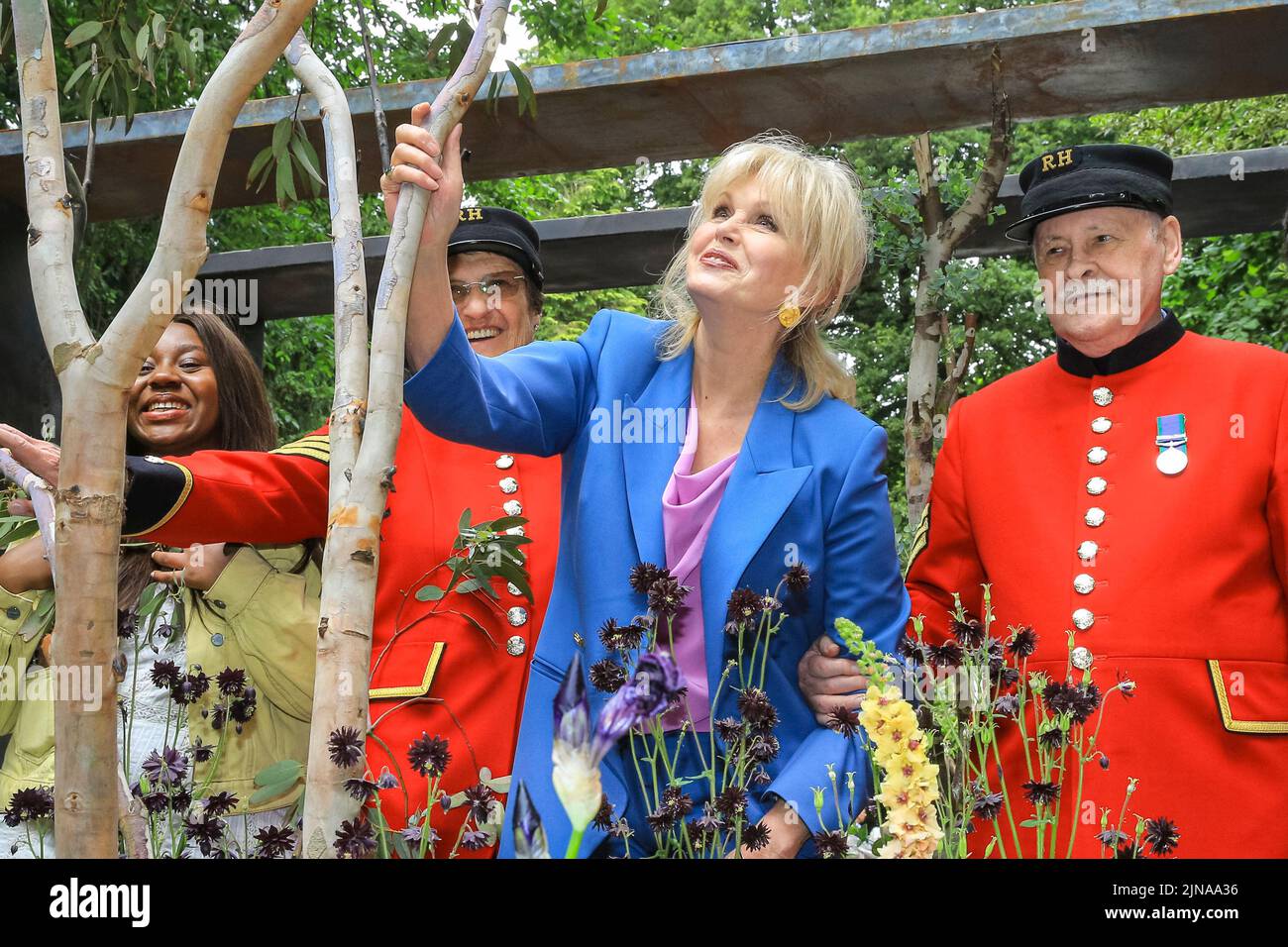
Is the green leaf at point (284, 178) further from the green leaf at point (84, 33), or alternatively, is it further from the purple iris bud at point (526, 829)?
the purple iris bud at point (526, 829)

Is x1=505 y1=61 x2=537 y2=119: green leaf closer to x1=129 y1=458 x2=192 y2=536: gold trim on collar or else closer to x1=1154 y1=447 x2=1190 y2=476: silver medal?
x1=129 y1=458 x2=192 y2=536: gold trim on collar

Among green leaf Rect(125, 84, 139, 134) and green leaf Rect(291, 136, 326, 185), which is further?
green leaf Rect(125, 84, 139, 134)

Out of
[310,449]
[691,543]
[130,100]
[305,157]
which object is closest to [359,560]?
[691,543]

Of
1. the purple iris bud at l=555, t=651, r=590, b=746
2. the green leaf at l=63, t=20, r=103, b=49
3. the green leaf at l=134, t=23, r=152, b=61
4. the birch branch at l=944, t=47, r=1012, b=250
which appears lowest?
the purple iris bud at l=555, t=651, r=590, b=746

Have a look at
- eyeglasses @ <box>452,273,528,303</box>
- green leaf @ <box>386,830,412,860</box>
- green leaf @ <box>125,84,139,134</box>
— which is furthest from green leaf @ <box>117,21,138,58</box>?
green leaf @ <box>386,830,412,860</box>

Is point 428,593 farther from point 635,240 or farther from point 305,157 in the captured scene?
point 635,240

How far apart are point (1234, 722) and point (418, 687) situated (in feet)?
5.10

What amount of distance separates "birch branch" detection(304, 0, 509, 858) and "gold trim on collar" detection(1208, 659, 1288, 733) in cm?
168

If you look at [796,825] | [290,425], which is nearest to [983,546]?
[796,825]

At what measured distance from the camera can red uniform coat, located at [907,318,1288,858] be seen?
261 centimetres

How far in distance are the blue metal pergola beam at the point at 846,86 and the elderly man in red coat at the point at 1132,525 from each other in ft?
3.04

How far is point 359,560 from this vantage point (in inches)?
69.0

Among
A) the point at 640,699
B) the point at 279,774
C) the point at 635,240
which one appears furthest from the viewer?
the point at 635,240
